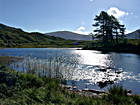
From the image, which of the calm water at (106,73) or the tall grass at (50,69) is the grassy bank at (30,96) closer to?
the tall grass at (50,69)

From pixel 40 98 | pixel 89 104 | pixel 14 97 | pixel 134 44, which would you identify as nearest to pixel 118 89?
pixel 89 104

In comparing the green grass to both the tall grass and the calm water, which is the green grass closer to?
the tall grass

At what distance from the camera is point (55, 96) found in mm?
8305

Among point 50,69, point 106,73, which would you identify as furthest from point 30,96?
point 106,73

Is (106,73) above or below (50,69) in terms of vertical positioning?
below

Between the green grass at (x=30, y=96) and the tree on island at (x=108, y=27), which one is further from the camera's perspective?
the tree on island at (x=108, y=27)

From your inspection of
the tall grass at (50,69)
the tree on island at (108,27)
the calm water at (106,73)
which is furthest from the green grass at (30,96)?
the tree on island at (108,27)

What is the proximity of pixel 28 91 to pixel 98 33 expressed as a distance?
76.7 metres

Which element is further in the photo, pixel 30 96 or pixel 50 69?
pixel 50 69

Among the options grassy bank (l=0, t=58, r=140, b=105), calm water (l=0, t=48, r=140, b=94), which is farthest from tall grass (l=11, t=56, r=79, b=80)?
grassy bank (l=0, t=58, r=140, b=105)

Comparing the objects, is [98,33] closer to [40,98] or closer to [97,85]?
[97,85]

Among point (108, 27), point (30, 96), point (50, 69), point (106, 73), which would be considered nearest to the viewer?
point (30, 96)

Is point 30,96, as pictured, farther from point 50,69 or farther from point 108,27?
point 108,27

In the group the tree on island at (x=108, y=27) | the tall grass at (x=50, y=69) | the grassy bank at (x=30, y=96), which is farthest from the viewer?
the tree on island at (x=108, y=27)
